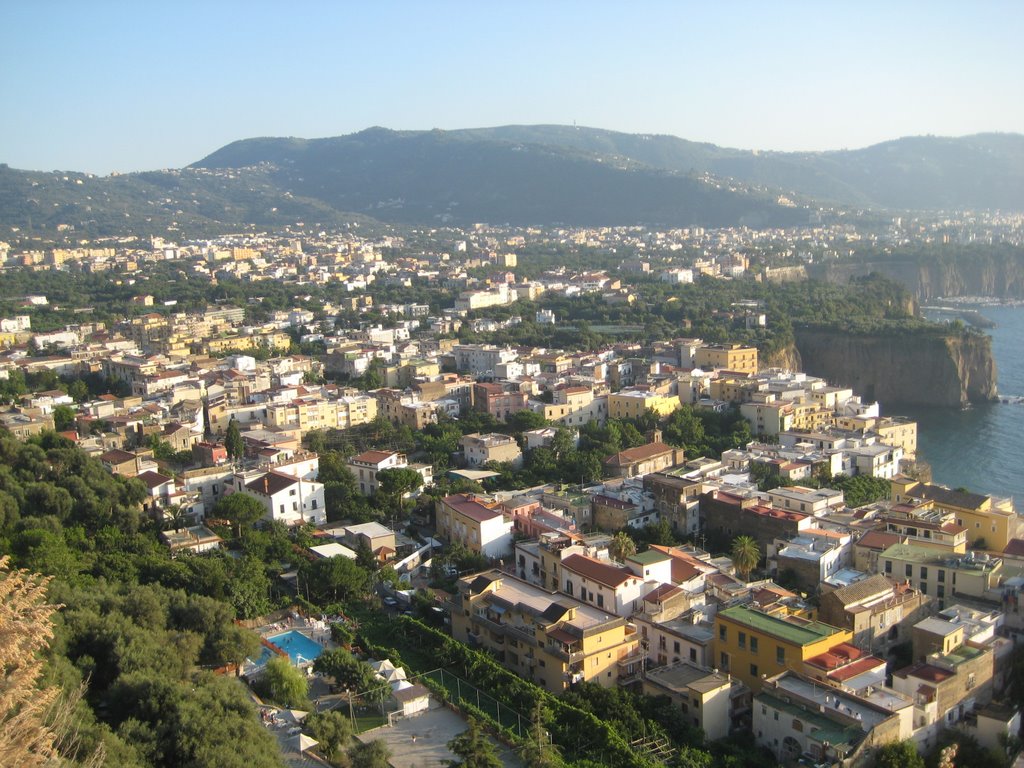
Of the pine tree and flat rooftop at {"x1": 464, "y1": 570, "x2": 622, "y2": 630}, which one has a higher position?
the pine tree

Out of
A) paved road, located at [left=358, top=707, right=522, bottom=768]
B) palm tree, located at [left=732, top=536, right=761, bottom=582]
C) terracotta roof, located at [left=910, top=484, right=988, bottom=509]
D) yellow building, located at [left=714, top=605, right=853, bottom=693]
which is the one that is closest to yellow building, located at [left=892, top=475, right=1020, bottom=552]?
terracotta roof, located at [left=910, top=484, right=988, bottom=509]

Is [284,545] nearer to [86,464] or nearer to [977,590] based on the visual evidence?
[86,464]

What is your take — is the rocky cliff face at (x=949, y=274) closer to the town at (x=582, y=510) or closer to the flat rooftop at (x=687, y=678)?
the town at (x=582, y=510)

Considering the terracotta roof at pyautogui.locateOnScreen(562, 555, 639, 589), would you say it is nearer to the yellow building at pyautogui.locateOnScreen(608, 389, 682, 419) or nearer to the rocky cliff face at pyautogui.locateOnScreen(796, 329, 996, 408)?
the yellow building at pyautogui.locateOnScreen(608, 389, 682, 419)

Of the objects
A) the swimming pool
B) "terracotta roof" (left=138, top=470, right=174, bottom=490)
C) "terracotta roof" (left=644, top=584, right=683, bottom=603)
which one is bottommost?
the swimming pool

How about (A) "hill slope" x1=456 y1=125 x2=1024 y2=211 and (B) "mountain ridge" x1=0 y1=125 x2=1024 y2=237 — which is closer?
(B) "mountain ridge" x1=0 y1=125 x2=1024 y2=237

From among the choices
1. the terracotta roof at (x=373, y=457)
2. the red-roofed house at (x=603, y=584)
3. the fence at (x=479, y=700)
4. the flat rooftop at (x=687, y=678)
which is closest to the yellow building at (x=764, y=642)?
the flat rooftop at (x=687, y=678)

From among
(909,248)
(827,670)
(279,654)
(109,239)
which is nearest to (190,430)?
(279,654)
